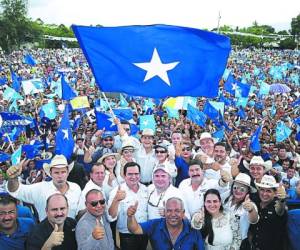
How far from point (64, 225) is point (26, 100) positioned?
47.0 ft

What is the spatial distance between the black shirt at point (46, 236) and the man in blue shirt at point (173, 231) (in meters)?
0.56

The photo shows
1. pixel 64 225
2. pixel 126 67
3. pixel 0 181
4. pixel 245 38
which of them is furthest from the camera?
pixel 245 38

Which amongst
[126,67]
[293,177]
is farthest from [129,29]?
[293,177]

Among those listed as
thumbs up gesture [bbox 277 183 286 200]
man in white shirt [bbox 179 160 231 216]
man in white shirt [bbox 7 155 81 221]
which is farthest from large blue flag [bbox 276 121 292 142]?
man in white shirt [bbox 7 155 81 221]

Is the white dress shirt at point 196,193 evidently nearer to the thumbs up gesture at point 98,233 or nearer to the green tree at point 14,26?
the thumbs up gesture at point 98,233

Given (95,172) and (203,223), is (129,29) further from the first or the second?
(203,223)

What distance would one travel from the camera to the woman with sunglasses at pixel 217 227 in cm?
437

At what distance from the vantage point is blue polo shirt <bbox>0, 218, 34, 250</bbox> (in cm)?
410

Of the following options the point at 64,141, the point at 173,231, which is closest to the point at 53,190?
the point at 173,231

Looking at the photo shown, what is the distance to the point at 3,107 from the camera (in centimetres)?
1579

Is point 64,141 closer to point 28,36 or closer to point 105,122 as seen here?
point 105,122

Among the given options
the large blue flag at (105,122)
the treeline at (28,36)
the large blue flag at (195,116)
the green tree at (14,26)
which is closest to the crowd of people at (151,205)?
the large blue flag at (105,122)

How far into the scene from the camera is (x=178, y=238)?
4273 mm

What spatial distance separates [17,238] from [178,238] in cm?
149
